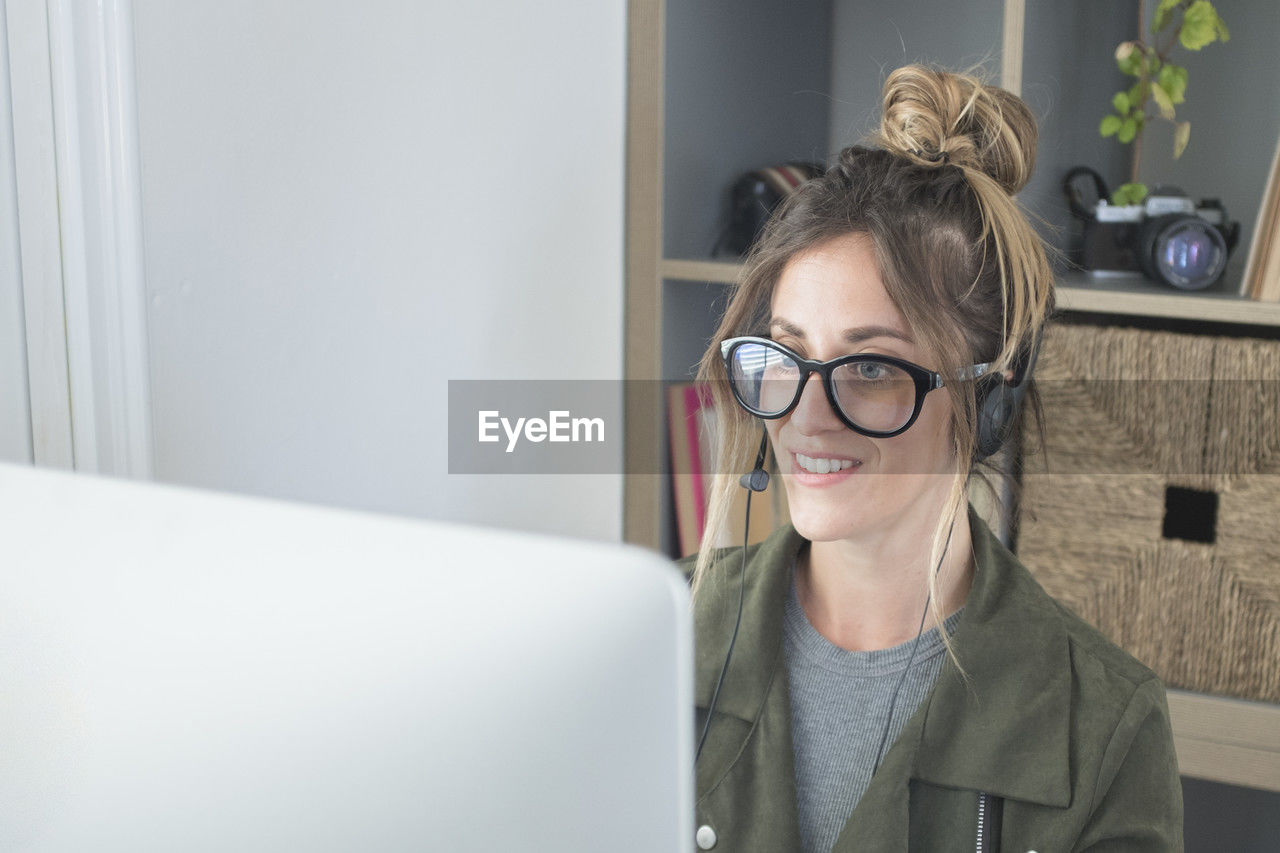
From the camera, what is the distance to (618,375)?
189 centimetres

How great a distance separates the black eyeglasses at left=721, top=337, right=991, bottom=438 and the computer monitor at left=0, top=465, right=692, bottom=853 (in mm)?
657

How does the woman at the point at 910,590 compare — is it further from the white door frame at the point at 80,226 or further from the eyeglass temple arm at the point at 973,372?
the white door frame at the point at 80,226

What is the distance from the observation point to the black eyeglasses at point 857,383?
0.97 metres

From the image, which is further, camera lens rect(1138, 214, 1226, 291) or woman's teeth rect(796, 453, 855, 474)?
camera lens rect(1138, 214, 1226, 291)

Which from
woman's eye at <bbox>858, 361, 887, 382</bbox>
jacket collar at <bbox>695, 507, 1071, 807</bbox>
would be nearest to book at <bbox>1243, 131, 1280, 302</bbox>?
jacket collar at <bbox>695, 507, 1071, 807</bbox>

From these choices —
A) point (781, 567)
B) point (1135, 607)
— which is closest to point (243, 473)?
point (781, 567)

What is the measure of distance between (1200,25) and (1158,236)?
306 mm

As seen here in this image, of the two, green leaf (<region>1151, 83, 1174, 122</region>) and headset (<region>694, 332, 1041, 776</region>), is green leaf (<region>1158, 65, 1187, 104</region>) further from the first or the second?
headset (<region>694, 332, 1041, 776</region>)

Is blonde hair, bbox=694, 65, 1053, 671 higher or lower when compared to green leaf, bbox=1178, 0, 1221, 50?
lower

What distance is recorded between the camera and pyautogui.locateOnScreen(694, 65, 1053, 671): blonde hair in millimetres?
1001

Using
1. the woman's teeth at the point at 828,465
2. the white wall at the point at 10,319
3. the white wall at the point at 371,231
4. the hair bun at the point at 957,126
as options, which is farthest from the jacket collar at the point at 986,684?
the white wall at the point at 10,319

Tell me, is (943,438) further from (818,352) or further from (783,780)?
(783,780)

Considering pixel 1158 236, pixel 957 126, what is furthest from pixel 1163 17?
pixel 957 126

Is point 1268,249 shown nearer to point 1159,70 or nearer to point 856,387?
point 1159,70
